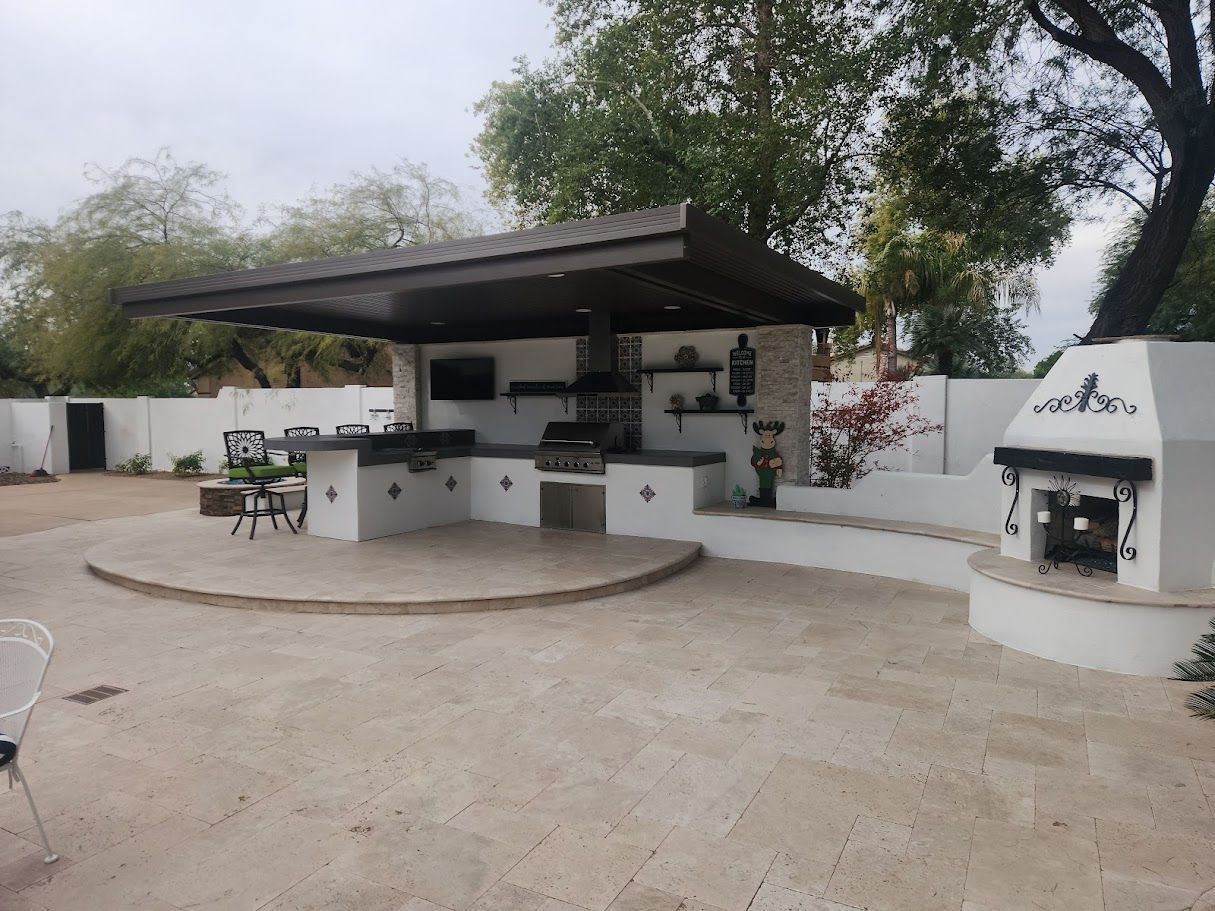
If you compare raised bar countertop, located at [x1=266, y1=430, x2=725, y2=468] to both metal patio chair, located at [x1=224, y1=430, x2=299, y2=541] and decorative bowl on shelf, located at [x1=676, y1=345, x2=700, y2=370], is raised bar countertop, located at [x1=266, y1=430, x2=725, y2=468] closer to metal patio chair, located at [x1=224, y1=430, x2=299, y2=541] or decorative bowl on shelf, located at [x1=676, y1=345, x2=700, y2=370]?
metal patio chair, located at [x1=224, y1=430, x2=299, y2=541]

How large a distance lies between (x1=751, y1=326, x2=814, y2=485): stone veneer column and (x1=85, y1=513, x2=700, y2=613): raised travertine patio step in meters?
1.44

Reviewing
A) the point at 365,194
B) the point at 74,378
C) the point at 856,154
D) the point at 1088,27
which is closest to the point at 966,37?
the point at 1088,27

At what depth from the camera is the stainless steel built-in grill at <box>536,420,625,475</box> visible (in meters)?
7.96

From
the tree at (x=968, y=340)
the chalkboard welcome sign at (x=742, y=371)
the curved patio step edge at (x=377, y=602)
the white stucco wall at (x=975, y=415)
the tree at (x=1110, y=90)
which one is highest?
the tree at (x=1110, y=90)

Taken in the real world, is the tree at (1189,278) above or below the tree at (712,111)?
below

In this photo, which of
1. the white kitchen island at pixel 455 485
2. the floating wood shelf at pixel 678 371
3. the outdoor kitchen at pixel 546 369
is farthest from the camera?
the floating wood shelf at pixel 678 371

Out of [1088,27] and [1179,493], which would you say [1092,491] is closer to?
[1179,493]

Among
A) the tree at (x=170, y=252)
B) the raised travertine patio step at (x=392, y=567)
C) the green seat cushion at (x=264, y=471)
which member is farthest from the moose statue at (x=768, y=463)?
the tree at (x=170, y=252)

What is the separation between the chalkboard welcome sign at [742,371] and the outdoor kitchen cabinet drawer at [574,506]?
70.3 inches

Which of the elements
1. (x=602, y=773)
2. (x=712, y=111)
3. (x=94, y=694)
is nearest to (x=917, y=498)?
(x=602, y=773)

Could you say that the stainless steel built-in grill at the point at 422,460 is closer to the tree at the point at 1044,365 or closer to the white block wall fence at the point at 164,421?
the white block wall fence at the point at 164,421

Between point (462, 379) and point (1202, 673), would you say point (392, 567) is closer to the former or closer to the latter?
point (462, 379)

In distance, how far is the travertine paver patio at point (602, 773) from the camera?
7.78ft

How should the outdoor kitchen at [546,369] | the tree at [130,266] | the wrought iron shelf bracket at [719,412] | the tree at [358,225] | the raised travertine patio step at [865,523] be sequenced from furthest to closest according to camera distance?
the tree at [358,225] → the tree at [130,266] → the wrought iron shelf bracket at [719,412] → the raised travertine patio step at [865,523] → the outdoor kitchen at [546,369]
